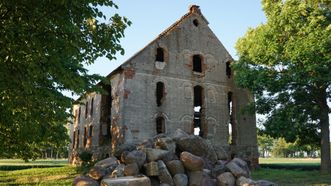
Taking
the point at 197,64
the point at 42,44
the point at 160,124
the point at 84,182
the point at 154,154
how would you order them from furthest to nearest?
the point at 197,64
the point at 160,124
the point at 154,154
the point at 84,182
the point at 42,44

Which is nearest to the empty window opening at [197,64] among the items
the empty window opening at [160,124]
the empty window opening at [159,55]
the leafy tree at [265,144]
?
the empty window opening at [159,55]

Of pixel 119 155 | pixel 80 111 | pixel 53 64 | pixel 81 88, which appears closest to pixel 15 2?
pixel 53 64

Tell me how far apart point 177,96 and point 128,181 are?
14621 millimetres

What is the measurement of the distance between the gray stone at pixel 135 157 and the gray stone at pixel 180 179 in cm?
129

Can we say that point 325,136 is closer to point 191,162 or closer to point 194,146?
point 194,146

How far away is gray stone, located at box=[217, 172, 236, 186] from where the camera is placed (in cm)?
1234

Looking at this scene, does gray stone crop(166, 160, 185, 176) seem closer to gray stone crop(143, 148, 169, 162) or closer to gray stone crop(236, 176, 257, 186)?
gray stone crop(143, 148, 169, 162)

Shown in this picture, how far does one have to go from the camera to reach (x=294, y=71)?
845 inches

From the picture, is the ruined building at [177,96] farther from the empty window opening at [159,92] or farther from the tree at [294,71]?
the tree at [294,71]

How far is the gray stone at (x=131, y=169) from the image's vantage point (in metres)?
11.5

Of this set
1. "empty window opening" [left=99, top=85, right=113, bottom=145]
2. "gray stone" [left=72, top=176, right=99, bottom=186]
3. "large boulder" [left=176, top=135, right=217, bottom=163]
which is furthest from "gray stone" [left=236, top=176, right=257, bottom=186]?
"empty window opening" [left=99, top=85, right=113, bottom=145]

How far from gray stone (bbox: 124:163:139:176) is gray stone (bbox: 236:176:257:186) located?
3.66m

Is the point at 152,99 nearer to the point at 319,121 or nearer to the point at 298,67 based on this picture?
the point at 298,67

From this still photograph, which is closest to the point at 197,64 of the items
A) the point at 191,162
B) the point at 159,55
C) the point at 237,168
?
the point at 159,55
